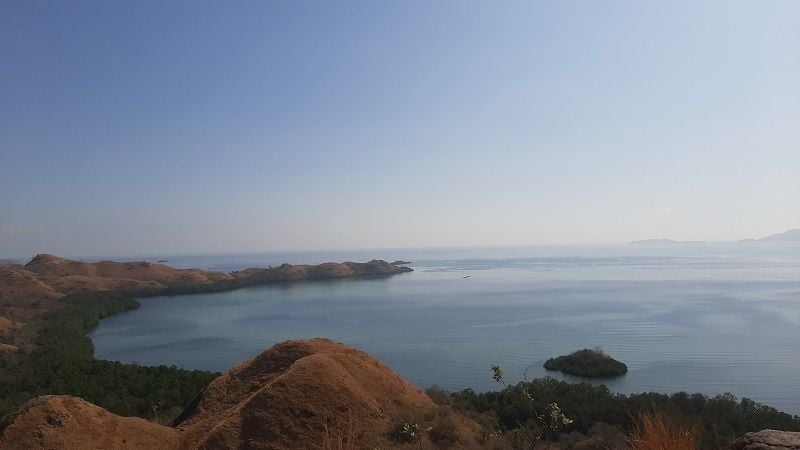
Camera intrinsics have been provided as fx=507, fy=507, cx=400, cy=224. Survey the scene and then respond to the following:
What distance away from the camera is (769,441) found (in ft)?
15.3

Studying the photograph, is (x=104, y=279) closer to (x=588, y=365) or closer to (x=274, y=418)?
(x=588, y=365)

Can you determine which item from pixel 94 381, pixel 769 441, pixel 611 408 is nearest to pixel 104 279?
pixel 94 381

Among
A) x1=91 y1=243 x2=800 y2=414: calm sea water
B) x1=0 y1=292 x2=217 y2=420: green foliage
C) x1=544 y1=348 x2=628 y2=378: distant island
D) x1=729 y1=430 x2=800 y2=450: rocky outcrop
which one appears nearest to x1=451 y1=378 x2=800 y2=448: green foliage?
x1=91 y1=243 x2=800 y2=414: calm sea water

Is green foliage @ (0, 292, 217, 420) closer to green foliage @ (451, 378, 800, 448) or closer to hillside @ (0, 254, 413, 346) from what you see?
hillside @ (0, 254, 413, 346)

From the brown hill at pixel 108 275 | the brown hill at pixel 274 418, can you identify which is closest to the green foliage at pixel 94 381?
the brown hill at pixel 274 418

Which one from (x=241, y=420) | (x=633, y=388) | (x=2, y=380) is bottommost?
(x=633, y=388)

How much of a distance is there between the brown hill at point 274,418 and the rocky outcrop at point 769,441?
5608 mm

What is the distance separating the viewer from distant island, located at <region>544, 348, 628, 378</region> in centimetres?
2739

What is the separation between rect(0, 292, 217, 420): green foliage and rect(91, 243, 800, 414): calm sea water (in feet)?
18.5

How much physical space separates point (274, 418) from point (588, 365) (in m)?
22.3

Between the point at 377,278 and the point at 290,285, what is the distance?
21136mm

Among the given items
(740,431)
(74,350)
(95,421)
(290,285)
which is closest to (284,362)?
(95,421)

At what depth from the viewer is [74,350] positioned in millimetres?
31969

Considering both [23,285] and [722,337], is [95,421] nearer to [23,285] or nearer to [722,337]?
[722,337]
